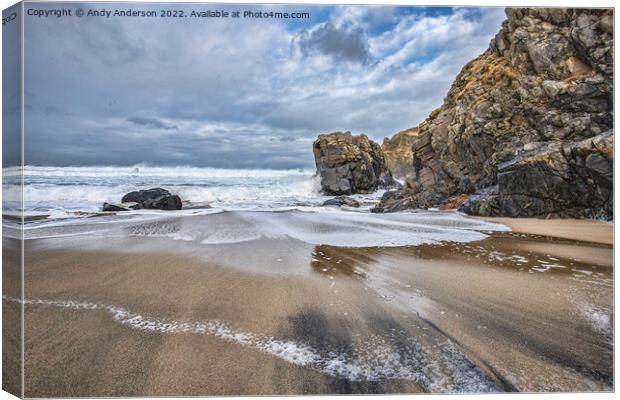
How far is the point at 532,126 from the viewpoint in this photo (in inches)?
303

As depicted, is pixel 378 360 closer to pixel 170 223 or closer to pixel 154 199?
pixel 170 223

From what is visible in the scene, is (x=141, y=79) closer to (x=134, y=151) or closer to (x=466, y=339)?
(x=134, y=151)

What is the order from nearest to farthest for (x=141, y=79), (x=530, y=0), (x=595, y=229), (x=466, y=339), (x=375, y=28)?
(x=466, y=339)
(x=530, y=0)
(x=375, y=28)
(x=141, y=79)
(x=595, y=229)

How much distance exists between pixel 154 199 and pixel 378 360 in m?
5.58

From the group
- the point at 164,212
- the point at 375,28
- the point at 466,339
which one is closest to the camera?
the point at 466,339

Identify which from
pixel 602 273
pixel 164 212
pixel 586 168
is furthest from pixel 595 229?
pixel 164 212

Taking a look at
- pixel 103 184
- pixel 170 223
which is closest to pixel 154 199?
pixel 170 223

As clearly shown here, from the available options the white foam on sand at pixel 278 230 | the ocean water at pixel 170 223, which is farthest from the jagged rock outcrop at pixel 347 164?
the ocean water at pixel 170 223

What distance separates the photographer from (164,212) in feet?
19.6

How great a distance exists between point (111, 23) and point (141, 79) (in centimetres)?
56

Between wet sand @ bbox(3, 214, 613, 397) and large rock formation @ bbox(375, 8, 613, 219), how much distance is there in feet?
6.07

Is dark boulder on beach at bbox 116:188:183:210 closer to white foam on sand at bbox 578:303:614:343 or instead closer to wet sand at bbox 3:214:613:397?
wet sand at bbox 3:214:613:397

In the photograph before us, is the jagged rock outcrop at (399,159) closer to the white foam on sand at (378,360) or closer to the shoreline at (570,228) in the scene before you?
the shoreline at (570,228)

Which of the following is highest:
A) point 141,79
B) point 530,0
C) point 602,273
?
point 530,0
